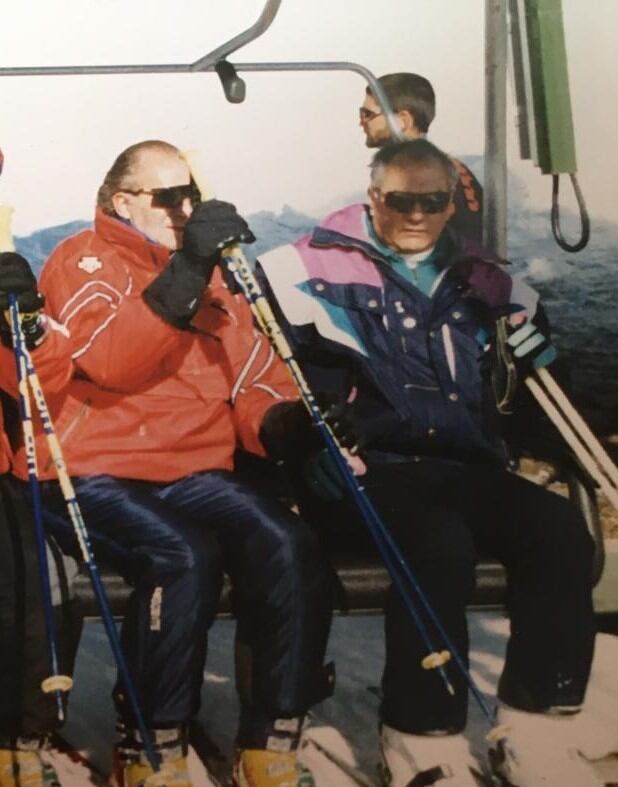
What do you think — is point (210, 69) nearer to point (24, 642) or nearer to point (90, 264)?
point (90, 264)

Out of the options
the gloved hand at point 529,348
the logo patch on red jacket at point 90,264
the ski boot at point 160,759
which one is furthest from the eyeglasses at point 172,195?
the ski boot at point 160,759

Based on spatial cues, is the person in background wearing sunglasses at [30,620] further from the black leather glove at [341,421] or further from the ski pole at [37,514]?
the black leather glove at [341,421]

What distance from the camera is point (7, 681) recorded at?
1.80 metres

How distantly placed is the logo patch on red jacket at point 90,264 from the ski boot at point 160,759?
2.42 ft

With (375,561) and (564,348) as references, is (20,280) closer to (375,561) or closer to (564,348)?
(375,561)

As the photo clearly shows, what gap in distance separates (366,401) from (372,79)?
0.55 m

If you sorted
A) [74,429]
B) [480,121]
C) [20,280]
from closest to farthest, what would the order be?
[20,280] < [74,429] < [480,121]

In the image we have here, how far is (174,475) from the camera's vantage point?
191cm

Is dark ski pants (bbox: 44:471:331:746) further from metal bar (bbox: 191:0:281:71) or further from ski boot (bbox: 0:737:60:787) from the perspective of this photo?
metal bar (bbox: 191:0:281:71)

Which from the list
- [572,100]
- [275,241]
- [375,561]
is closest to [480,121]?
[572,100]

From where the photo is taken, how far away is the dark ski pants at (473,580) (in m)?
1.86

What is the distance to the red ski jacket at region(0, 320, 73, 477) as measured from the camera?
5.91ft

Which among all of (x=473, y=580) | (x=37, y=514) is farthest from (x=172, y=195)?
(x=473, y=580)

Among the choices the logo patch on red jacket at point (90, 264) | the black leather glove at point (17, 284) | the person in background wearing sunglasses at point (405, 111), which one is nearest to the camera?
the black leather glove at point (17, 284)
